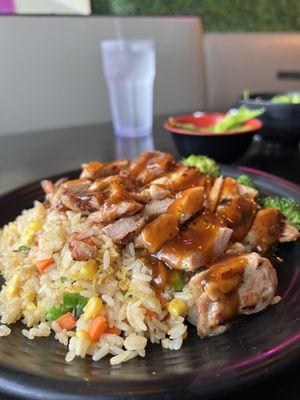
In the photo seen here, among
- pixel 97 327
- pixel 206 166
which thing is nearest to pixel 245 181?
pixel 206 166

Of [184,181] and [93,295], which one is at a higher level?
[184,181]

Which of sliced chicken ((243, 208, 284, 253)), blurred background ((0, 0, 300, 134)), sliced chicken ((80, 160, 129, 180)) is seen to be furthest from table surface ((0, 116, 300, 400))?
sliced chicken ((243, 208, 284, 253))

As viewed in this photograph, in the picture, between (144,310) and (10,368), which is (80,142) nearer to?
(144,310)

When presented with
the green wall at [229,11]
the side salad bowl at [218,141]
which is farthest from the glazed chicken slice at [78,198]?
the green wall at [229,11]

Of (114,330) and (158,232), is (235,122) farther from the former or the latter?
(114,330)

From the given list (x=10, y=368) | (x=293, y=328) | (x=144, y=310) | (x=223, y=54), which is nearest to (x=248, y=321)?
(x=293, y=328)

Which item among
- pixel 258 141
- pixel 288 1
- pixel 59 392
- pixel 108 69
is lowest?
pixel 258 141

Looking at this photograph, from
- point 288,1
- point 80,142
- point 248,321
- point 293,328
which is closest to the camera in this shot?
point 293,328

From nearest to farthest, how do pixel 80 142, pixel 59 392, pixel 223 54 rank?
pixel 59 392, pixel 80 142, pixel 223 54
